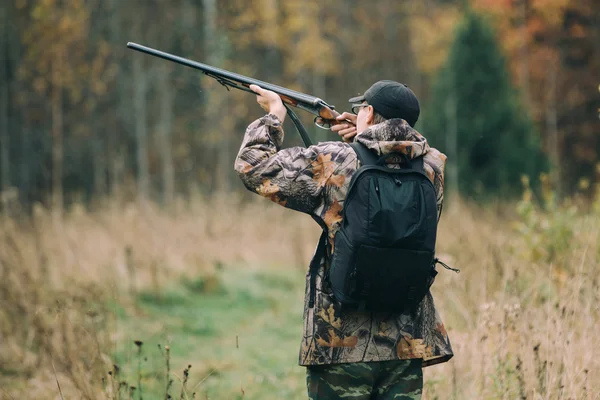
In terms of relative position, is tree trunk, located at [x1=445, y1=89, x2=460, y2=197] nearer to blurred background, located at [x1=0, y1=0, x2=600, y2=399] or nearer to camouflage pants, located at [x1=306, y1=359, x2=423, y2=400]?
blurred background, located at [x1=0, y1=0, x2=600, y2=399]

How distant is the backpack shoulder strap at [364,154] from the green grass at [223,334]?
2254 millimetres

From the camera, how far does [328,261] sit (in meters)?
2.96

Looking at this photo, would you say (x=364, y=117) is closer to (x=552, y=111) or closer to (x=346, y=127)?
(x=346, y=127)

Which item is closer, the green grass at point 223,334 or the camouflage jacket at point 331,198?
the camouflage jacket at point 331,198

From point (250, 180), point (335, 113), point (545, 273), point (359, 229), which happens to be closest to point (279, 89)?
point (335, 113)

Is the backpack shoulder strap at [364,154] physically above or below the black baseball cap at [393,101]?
below

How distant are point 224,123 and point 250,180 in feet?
46.3

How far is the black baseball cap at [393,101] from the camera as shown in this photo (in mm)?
2889

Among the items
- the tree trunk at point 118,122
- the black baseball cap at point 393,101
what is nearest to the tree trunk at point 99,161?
the tree trunk at point 118,122

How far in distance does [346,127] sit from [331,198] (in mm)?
617

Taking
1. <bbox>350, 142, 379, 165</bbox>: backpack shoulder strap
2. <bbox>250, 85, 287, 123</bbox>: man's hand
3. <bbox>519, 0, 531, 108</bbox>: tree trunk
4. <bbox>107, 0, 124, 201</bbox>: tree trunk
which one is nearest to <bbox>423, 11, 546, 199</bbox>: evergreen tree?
<bbox>519, 0, 531, 108</bbox>: tree trunk

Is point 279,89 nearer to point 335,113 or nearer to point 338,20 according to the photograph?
point 335,113

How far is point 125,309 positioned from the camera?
7680 millimetres

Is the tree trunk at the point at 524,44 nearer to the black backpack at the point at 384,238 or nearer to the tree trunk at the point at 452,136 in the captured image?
the tree trunk at the point at 452,136
